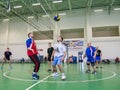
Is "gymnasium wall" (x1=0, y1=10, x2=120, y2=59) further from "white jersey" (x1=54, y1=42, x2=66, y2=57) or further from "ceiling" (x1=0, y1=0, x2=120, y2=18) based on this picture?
"white jersey" (x1=54, y1=42, x2=66, y2=57)

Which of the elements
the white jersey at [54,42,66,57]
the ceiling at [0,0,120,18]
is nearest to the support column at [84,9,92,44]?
the ceiling at [0,0,120,18]

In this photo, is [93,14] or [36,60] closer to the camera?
[36,60]

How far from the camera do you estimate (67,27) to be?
22.5 m

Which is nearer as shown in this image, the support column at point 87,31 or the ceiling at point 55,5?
the ceiling at point 55,5

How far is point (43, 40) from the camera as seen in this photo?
23453 millimetres

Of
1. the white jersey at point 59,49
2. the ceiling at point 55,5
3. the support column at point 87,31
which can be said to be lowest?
the white jersey at point 59,49

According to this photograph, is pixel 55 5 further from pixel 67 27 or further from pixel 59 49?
pixel 59 49

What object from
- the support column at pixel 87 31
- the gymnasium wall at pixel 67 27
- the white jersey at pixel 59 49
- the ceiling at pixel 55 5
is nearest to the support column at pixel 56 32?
the gymnasium wall at pixel 67 27

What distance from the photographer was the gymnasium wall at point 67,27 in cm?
2064

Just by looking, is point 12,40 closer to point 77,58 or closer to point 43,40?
point 43,40

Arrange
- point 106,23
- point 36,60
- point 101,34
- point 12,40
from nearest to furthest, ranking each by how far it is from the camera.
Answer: point 36,60
point 106,23
point 101,34
point 12,40

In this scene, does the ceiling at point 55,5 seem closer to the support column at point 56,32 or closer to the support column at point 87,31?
the support column at point 87,31

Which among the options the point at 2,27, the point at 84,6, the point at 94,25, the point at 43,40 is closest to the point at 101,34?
the point at 94,25

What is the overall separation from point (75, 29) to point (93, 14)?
3.53m
